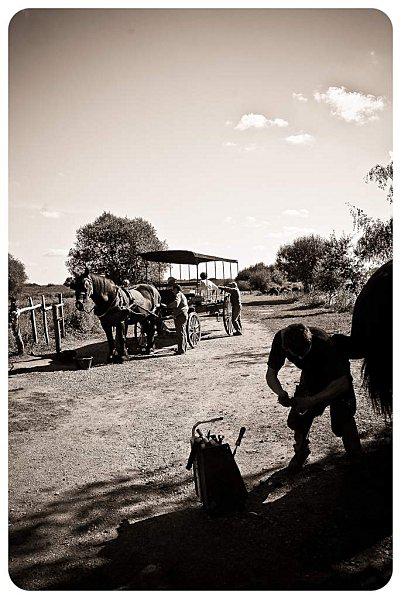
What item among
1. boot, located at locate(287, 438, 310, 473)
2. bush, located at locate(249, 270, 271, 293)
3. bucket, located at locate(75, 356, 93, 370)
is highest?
bush, located at locate(249, 270, 271, 293)

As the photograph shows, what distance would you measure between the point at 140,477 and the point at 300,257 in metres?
35.8

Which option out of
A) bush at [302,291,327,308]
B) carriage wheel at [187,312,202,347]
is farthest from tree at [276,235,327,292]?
carriage wheel at [187,312,202,347]

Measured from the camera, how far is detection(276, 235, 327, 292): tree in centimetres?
3131

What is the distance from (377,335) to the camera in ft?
10.6

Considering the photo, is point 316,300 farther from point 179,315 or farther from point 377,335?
point 377,335

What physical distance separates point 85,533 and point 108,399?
3565 millimetres

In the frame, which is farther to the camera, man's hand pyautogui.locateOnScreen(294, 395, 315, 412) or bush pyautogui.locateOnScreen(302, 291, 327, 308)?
bush pyautogui.locateOnScreen(302, 291, 327, 308)

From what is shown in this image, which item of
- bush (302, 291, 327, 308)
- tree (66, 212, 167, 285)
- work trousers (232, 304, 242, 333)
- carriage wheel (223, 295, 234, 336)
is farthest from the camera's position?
bush (302, 291, 327, 308)

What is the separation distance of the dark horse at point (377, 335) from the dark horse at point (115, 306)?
20.3ft

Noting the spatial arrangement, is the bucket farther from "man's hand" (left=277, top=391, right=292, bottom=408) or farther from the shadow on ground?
"man's hand" (left=277, top=391, right=292, bottom=408)

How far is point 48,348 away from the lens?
11.8 metres

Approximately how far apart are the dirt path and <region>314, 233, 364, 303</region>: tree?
41.5ft

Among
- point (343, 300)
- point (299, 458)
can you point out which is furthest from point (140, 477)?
point (343, 300)
